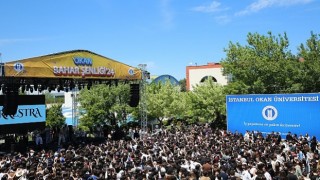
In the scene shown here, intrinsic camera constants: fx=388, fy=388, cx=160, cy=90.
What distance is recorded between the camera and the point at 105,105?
36.4 m

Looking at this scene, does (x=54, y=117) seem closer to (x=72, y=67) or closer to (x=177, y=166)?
(x=72, y=67)

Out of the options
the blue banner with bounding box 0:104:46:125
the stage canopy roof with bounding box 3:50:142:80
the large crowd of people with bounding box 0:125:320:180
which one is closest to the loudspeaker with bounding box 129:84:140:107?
the stage canopy roof with bounding box 3:50:142:80

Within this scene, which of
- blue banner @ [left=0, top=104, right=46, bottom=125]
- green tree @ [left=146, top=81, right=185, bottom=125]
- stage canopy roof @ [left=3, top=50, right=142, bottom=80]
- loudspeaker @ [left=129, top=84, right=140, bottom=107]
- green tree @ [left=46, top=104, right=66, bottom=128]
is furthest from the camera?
green tree @ [left=46, top=104, right=66, bottom=128]

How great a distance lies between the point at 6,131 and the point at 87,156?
1141cm

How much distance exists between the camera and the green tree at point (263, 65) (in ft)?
100

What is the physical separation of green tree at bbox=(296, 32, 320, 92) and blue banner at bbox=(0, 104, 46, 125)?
19.4m

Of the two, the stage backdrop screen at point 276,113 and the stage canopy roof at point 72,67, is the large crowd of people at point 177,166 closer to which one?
the stage canopy roof at point 72,67

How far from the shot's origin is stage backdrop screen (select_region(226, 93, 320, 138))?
76.2ft

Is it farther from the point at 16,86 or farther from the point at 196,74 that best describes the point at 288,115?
the point at 196,74

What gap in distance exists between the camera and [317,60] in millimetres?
30578

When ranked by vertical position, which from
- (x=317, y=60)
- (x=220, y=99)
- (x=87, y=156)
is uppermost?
(x=317, y=60)

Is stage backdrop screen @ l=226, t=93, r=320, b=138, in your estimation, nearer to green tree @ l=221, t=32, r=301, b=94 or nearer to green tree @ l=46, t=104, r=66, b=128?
green tree @ l=221, t=32, r=301, b=94

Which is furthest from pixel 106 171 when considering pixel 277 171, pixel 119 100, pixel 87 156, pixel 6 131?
pixel 119 100

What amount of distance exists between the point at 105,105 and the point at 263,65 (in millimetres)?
14817
